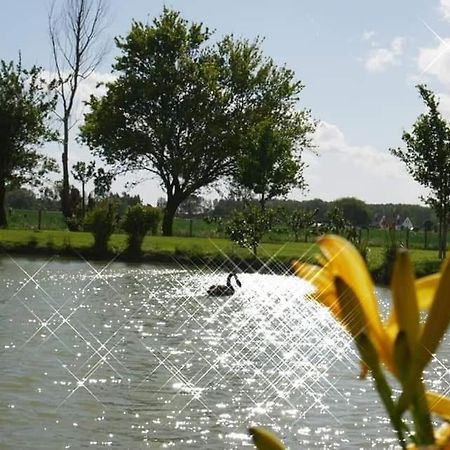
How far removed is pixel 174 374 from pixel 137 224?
16012 mm

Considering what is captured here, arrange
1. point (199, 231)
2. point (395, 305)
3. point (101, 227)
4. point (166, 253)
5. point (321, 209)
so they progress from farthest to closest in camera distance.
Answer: point (199, 231) → point (321, 209) → point (101, 227) → point (166, 253) → point (395, 305)

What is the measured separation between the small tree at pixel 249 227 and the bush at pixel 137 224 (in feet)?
7.23

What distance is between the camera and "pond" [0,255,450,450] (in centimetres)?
688

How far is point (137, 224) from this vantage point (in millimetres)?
25016

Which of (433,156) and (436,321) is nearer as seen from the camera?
(436,321)

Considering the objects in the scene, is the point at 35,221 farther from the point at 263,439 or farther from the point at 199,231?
the point at 263,439

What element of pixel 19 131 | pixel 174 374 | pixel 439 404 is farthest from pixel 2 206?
pixel 439 404

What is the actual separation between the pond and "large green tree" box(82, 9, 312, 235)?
17394 mm

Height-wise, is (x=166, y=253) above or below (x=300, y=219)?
below

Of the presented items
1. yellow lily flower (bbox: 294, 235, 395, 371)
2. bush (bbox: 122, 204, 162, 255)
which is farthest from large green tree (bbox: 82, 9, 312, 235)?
yellow lily flower (bbox: 294, 235, 395, 371)

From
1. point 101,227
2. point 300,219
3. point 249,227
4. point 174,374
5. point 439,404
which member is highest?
point 300,219

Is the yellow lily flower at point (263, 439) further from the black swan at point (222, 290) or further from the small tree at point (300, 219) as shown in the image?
the small tree at point (300, 219)

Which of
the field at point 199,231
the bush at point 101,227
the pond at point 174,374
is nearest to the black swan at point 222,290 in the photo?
the pond at point 174,374

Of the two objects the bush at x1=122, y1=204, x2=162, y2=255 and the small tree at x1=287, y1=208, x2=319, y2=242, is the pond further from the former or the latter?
the small tree at x1=287, y1=208, x2=319, y2=242
